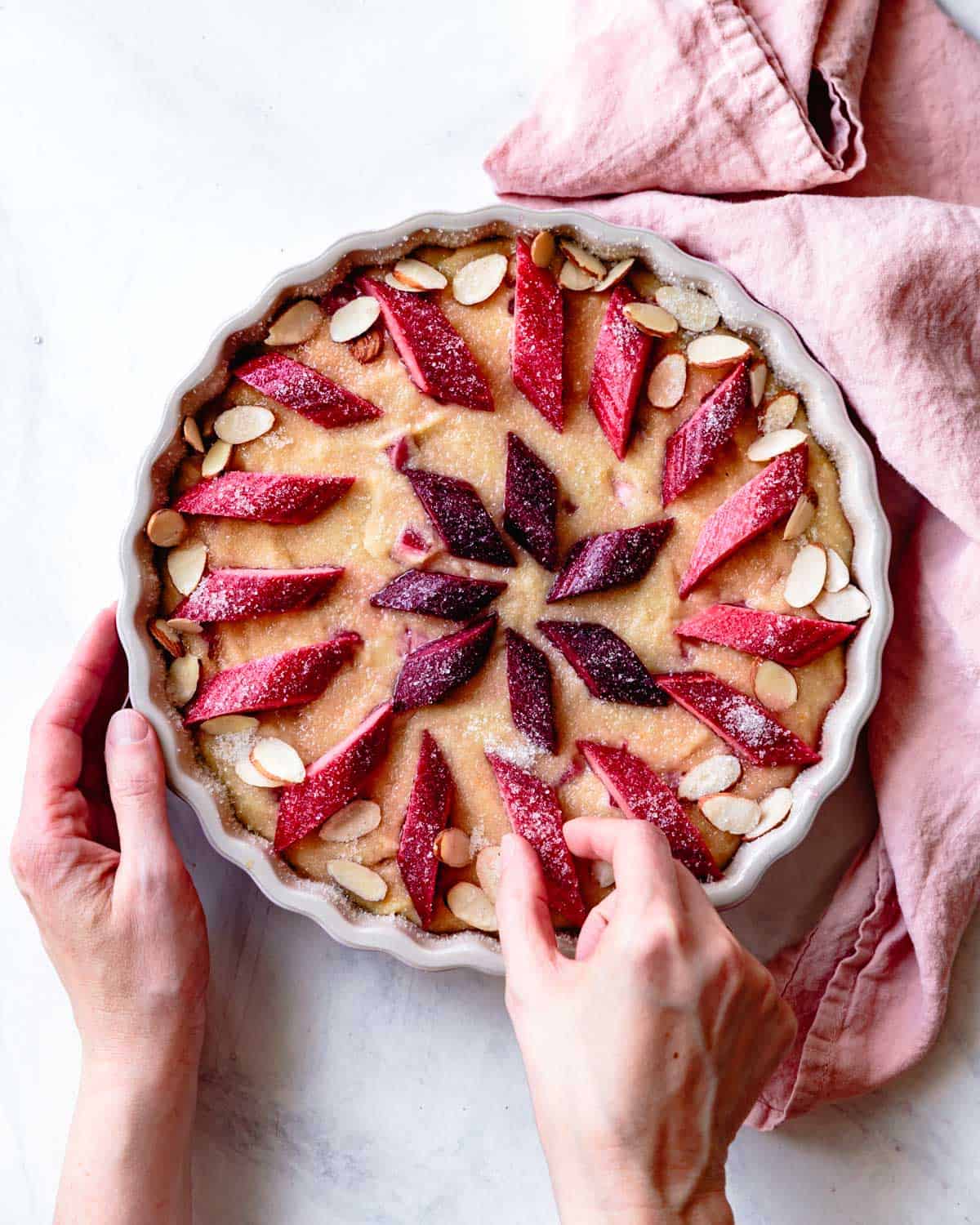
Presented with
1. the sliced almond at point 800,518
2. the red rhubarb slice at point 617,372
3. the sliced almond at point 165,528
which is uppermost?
the sliced almond at point 165,528

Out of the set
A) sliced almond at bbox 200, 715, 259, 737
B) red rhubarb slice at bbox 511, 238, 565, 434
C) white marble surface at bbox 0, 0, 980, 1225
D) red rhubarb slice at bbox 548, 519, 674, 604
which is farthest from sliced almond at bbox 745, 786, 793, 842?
sliced almond at bbox 200, 715, 259, 737

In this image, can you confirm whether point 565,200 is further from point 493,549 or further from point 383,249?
point 493,549

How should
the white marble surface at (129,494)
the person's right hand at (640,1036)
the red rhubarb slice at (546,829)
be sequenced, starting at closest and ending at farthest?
the person's right hand at (640,1036), the red rhubarb slice at (546,829), the white marble surface at (129,494)

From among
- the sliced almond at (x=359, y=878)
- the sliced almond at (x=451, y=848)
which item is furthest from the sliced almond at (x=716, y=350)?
the sliced almond at (x=359, y=878)

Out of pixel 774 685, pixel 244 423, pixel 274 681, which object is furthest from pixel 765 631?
pixel 244 423

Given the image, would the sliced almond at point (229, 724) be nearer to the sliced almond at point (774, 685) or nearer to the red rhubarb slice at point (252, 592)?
the red rhubarb slice at point (252, 592)

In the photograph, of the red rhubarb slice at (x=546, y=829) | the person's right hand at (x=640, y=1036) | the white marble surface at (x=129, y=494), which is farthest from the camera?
the white marble surface at (x=129, y=494)

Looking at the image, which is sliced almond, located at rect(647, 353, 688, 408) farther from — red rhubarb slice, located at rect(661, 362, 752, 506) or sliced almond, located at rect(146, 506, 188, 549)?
sliced almond, located at rect(146, 506, 188, 549)
